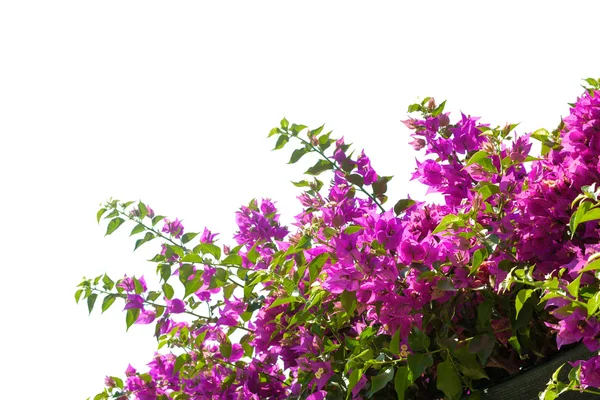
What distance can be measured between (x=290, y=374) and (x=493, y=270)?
0.56m

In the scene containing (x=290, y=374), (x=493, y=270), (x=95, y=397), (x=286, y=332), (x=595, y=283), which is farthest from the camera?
(x=95, y=397)

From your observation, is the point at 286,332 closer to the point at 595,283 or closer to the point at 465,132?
the point at 465,132

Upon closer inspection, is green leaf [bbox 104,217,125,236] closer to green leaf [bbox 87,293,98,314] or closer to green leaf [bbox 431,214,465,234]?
green leaf [bbox 87,293,98,314]

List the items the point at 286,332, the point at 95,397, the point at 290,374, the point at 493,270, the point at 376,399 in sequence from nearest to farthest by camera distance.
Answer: the point at 493,270, the point at 376,399, the point at 286,332, the point at 290,374, the point at 95,397

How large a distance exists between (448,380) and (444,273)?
16 centimetres

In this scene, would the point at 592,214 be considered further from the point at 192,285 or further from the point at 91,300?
the point at 91,300

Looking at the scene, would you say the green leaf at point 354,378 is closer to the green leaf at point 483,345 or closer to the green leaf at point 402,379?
the green leaf at point 402,379

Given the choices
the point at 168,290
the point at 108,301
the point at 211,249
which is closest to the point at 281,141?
the point at 211,249

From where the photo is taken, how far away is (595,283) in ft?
3.26

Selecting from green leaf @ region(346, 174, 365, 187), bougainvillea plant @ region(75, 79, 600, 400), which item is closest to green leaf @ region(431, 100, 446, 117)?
bougainvillea plant @ region(75, 79, 600, 400)

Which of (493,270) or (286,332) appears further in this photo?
(286,332)

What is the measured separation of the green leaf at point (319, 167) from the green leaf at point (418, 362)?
0.50 m

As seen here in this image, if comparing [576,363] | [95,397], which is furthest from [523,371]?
[95,397]

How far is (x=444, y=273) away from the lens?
1.16m
